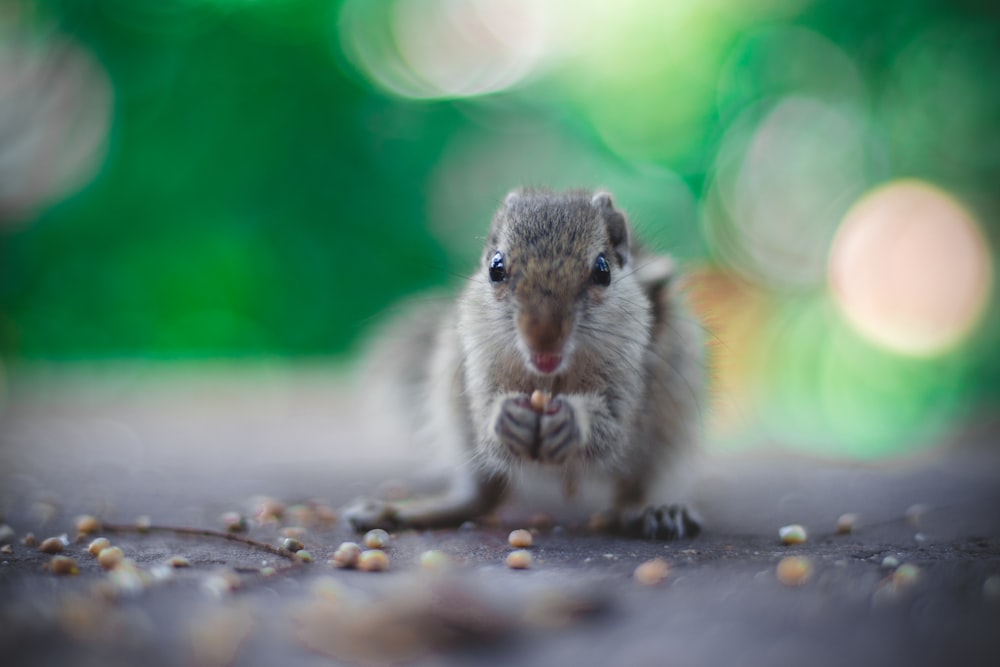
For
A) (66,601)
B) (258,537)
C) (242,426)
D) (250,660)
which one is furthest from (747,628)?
(242,426)

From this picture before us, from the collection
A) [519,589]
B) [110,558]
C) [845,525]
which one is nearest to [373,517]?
[110,558]

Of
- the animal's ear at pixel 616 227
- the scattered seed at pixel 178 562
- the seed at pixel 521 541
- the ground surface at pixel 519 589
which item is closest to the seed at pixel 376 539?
the ground surface at pixel 519 589

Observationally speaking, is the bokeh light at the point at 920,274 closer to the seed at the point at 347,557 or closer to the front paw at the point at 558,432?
the front paw at the point at 558,432

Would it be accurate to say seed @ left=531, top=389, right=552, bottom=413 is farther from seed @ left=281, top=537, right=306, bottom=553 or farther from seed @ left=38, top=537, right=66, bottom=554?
seed @ left=38, top=537, right=66, bottom=554

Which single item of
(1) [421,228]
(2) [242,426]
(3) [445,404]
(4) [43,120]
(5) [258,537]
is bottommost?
(5) [258,537]

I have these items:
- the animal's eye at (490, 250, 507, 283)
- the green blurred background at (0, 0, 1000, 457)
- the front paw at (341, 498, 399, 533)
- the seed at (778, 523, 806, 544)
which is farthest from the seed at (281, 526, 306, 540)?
the green blurred background at (0, 0, 1000, 457)

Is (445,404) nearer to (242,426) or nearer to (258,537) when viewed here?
(258,537)
